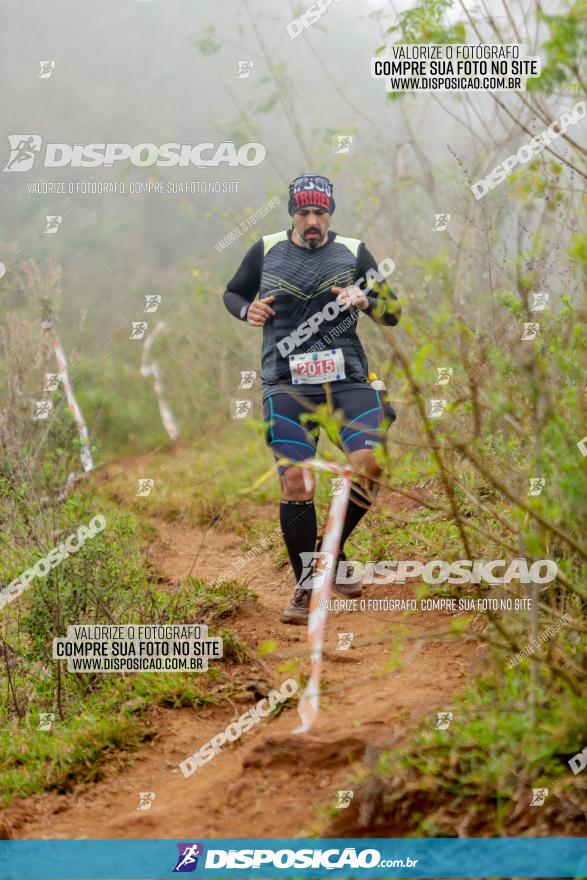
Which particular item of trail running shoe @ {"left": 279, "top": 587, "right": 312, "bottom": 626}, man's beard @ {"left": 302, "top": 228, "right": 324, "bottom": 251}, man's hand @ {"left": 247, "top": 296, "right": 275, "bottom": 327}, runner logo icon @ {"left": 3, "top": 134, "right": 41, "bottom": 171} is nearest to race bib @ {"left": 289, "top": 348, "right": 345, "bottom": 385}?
man's hand @ {"left": 247, "top": 296, "right": 275, "bottom": 327}

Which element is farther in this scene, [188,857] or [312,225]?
[312,225]

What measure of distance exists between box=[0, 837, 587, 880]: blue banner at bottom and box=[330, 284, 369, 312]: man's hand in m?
2.47

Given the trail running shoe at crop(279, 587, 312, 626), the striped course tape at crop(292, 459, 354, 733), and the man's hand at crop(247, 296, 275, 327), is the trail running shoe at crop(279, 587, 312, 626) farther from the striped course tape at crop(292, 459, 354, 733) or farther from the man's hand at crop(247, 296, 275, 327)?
the man's hand at crop(247, 296, 275, 327)

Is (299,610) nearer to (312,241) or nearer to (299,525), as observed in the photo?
(299,525)

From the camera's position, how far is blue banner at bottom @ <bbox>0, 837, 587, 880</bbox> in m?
2.72

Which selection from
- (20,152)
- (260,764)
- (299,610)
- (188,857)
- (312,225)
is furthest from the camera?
(20,152)

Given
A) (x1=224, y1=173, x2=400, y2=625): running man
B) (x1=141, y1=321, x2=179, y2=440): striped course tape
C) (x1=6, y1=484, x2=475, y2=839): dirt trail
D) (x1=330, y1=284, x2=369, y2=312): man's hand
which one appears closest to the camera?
(x1=6, y1=484, x2=475, y2=839): dirt trail

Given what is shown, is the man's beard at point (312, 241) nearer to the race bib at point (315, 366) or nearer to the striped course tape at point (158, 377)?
the race bib at point (315, 366)

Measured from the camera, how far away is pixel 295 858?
2.96 meters

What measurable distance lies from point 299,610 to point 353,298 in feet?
4.75

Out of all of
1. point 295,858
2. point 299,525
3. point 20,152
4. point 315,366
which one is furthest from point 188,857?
point 20,152

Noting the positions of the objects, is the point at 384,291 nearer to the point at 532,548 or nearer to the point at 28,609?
the point at 532,548

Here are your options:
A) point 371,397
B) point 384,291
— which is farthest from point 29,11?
point 384,291

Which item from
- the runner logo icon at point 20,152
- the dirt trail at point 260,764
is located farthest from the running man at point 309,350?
the runner logo icon at point 20,152
